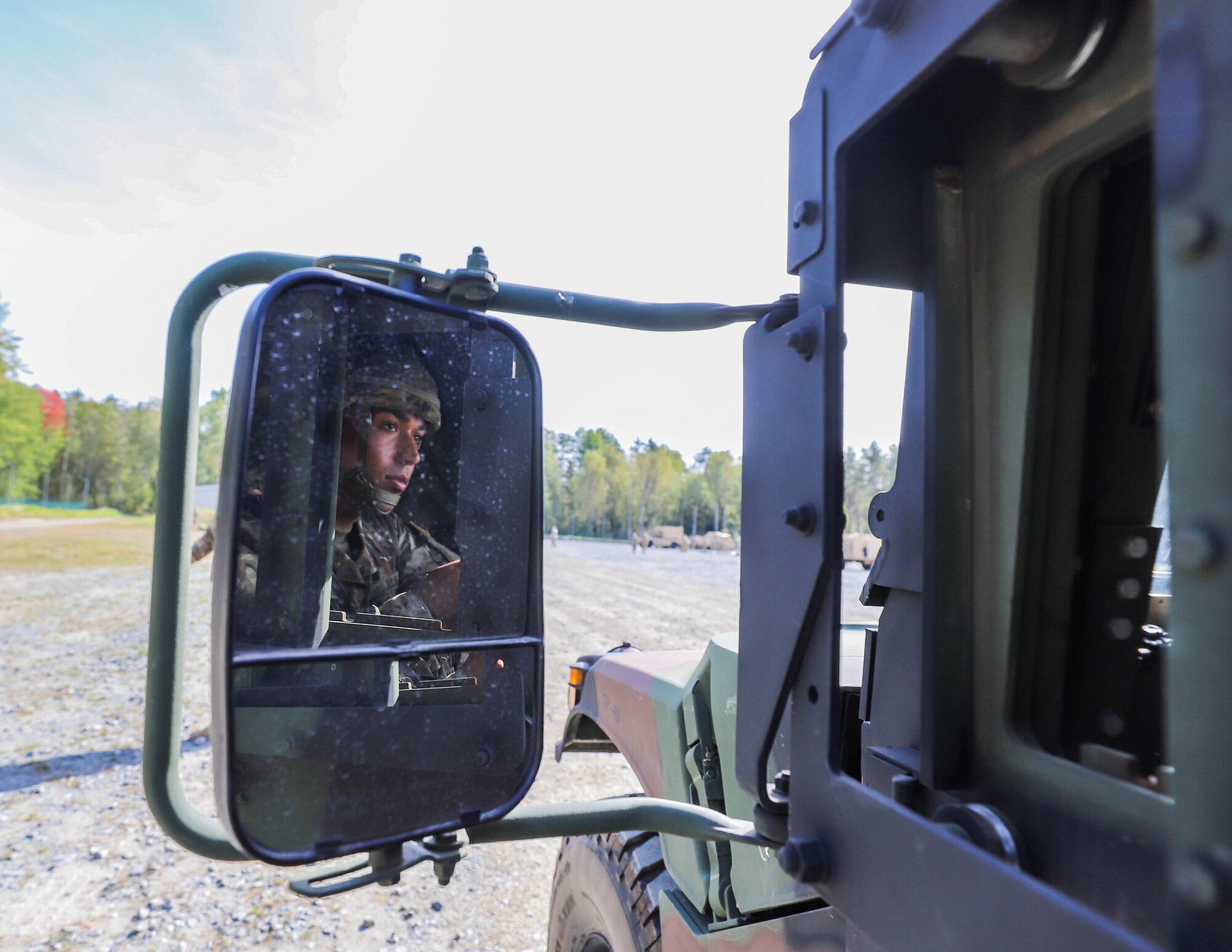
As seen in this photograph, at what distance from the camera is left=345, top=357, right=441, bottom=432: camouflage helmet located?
1.10 metres

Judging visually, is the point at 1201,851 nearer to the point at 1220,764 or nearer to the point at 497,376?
the point at 1220,764

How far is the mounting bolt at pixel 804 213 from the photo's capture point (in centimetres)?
106

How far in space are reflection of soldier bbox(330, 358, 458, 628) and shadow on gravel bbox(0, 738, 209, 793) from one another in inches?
223

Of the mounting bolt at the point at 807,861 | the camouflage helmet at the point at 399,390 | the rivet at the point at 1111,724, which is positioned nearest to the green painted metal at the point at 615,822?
the mounting bolt at the point at 807,861

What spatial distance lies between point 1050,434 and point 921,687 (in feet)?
1.13

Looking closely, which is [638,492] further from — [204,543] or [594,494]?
[204,543]

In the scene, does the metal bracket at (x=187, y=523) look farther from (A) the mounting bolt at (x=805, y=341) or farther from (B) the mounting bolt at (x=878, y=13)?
(B) the mounting bolt at (x=878, y=13)

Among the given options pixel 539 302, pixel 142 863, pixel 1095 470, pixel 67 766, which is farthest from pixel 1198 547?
pixel 67 766

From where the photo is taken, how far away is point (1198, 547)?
1.64 ft

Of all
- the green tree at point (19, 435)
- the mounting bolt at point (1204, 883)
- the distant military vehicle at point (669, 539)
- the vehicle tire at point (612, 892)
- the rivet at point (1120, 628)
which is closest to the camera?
the mounting bolt at point (1204, 883)

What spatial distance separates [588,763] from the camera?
6.51 meters

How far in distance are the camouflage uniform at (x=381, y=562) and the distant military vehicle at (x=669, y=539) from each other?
→ 170ft

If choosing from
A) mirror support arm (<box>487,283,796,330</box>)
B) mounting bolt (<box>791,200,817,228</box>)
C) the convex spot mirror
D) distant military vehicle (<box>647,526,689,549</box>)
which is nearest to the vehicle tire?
the convex spot mirror

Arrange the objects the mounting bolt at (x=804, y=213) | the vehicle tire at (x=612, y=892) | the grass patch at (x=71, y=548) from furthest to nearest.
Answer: the grass patch at (x=71, y=548) < the vehicle tire at (x=612, y=892) < the mounting bolt at (x=804, y=213)
